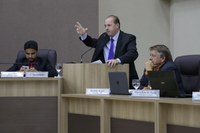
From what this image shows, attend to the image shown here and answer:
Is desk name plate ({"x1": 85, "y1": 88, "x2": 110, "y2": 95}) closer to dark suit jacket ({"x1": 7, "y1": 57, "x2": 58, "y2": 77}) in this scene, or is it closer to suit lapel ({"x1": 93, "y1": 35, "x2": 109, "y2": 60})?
suit lapel ({"x1": 93, "y1": 35, "x2": 109, "y2": 60})

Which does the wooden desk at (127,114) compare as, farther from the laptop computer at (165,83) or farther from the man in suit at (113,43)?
the man in suit at (113,43)

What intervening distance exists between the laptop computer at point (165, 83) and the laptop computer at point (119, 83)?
0.29 m

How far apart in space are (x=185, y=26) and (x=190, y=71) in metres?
2.73

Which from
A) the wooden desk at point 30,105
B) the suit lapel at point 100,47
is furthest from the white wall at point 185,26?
the wooden desk at point 30,105

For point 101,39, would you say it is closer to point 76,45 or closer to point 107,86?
point 107,86

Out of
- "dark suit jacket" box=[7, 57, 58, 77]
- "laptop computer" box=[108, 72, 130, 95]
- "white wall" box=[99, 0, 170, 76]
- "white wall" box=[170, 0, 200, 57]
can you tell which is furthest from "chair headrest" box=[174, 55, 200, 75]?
"white wall" box=[99, 0, 170, 76]

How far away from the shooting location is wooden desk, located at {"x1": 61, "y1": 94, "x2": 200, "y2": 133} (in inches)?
121

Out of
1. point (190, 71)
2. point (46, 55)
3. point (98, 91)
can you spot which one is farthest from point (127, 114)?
point (46, 55)

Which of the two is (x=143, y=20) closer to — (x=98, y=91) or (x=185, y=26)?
(x=185, y=26)

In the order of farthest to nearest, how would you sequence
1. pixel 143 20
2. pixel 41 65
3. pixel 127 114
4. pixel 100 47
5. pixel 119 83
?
pixel 143 20 < pixel 41 65 < pixel 100 47 < pixel 119 83 < pixel 127 114

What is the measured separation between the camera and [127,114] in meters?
3.63

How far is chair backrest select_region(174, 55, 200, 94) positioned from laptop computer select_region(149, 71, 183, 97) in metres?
1.05

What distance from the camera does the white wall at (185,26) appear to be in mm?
6929

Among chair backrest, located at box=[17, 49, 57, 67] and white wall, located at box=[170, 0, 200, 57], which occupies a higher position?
white wall, located at box=[170, 0, 200, 57]
